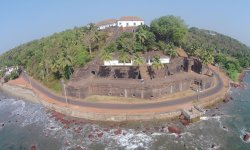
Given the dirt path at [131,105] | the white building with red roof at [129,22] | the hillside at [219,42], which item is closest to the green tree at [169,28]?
the white building with red roof at [129,22]

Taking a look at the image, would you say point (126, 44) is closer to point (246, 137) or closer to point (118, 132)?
point (118, 132)

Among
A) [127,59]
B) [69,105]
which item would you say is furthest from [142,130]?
[127,59]

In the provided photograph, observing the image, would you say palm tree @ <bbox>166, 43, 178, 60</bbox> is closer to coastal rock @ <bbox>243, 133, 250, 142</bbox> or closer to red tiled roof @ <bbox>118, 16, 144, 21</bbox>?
red tiled roof @ <bbox>118, 16, 144, 21</bbox>

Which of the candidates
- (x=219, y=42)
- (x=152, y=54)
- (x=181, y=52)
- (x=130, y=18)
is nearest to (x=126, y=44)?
(x=152, y=54)

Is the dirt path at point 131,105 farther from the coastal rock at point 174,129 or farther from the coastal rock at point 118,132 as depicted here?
the coastal rock at point 118,132

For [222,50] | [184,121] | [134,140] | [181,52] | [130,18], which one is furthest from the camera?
[222,50]

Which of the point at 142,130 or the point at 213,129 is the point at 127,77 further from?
the point at 213,129
